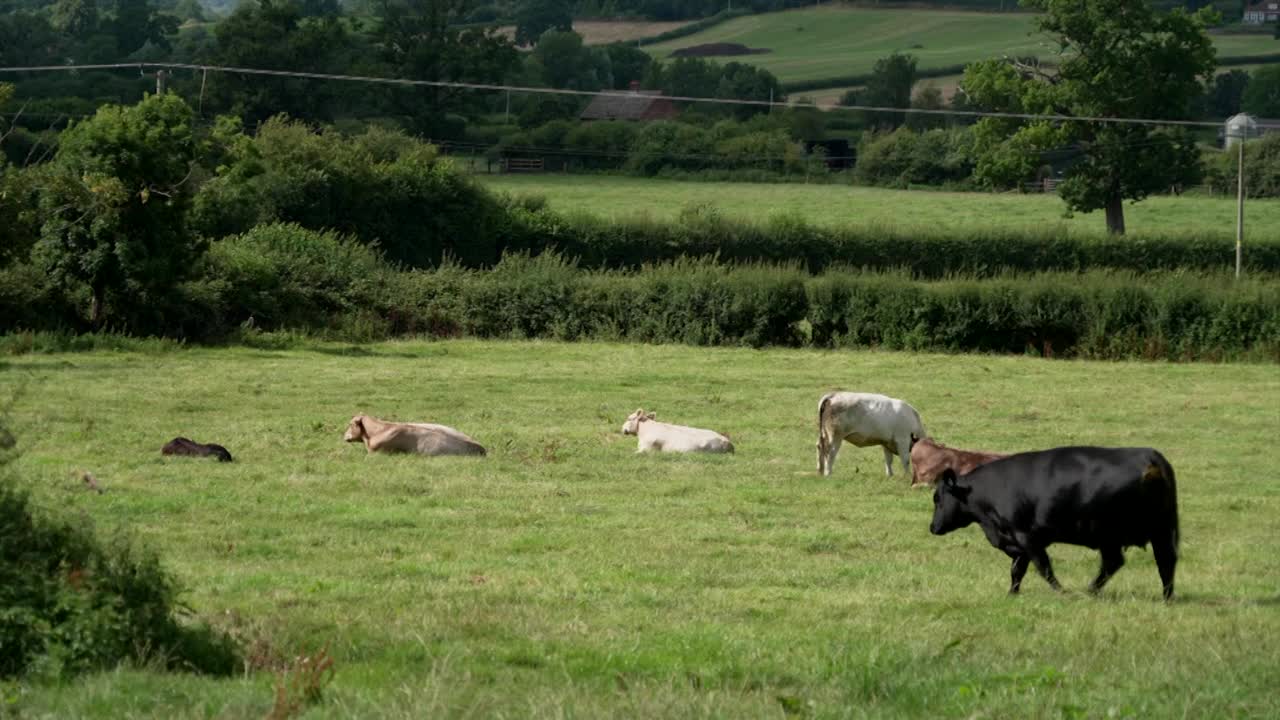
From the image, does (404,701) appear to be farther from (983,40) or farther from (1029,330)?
(983,40)

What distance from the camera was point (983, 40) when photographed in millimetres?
169750

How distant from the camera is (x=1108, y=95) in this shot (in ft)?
240


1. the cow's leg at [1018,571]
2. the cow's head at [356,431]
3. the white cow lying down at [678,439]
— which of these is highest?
the cow's leg at [1018,571]

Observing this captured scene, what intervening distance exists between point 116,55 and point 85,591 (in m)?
132

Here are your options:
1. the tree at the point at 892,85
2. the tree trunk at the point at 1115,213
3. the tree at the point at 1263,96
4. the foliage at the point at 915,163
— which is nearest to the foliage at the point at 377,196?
the tree trunk at the point at 1115,213

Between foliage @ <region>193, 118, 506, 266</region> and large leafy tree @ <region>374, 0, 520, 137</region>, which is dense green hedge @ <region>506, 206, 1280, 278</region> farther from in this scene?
large leafy tree @ <region>374, 0, 520, 137</region>

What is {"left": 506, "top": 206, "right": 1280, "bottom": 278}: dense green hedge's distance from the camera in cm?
6116

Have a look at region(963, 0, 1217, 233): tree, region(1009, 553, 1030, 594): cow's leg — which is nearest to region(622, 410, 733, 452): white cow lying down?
region(1009, 553, 1030, 594): cow's leg

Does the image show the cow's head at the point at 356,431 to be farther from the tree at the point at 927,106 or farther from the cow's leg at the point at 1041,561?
the tree at the point at 927,106

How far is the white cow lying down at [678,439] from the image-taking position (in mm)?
22766

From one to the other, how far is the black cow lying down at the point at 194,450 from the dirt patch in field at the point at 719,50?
498 feet

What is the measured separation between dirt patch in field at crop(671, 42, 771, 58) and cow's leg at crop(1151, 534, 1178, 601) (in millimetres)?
159196

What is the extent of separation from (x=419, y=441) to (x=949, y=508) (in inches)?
361

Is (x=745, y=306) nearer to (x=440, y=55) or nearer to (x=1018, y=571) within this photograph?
(x=1018, y=571)
